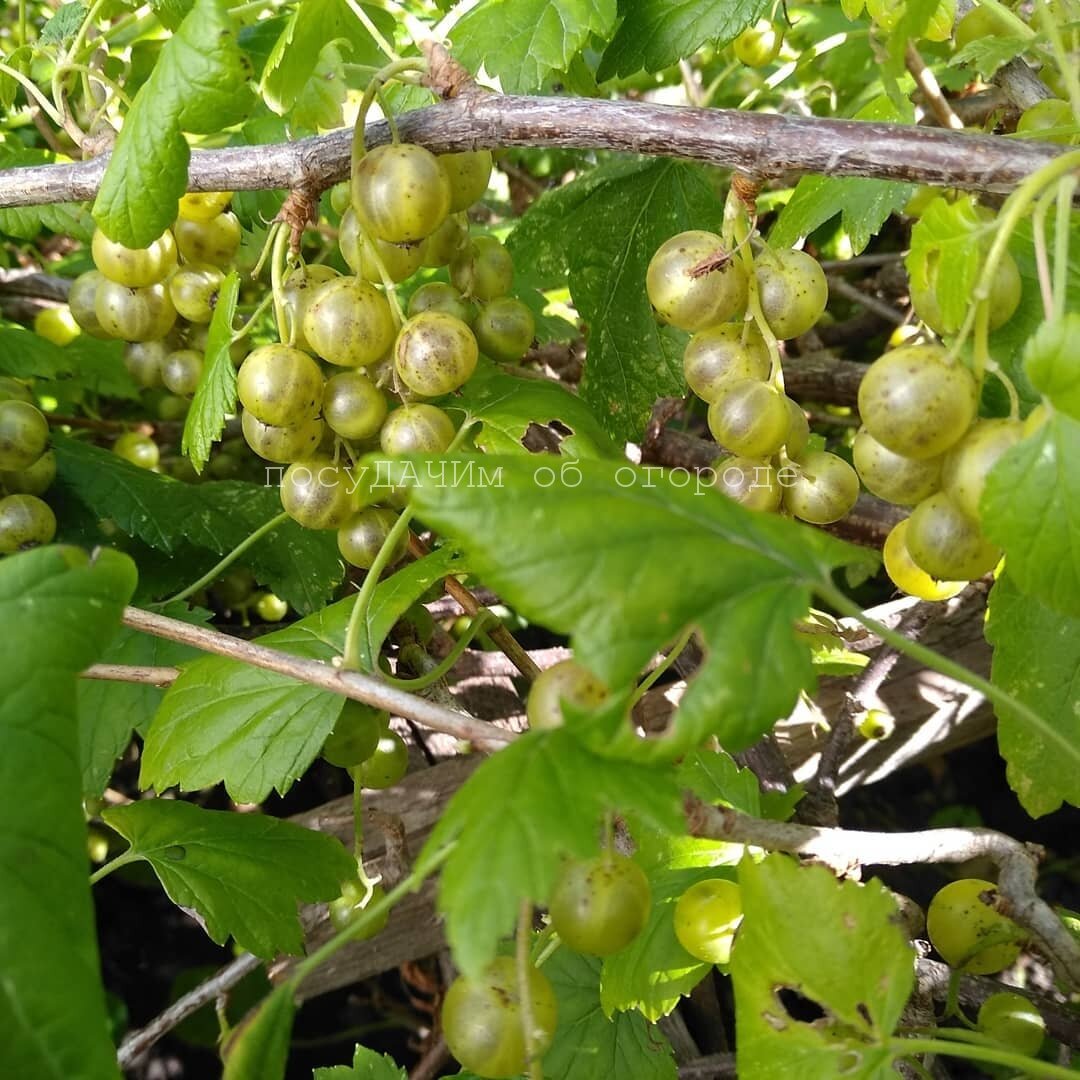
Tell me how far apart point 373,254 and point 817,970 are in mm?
774

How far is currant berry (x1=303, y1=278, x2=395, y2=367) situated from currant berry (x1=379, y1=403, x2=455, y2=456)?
0.07 m

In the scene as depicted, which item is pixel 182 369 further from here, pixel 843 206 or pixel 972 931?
pixel 972 931

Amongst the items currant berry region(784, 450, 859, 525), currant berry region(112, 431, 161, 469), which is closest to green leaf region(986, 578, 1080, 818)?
currant berry region(784, 450, 859, 525)

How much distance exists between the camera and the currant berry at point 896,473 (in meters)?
0.78

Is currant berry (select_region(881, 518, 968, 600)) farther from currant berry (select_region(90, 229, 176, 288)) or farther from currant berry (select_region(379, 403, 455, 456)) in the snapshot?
currant berry (select_region(90, 229, 176, 288))

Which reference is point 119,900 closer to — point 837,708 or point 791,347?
point 837,708

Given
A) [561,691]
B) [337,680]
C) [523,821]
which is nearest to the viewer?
[523,821]

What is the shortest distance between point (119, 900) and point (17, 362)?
3.60 feet

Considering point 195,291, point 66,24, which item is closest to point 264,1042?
point 195,291

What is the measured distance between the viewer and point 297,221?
102 centimetres

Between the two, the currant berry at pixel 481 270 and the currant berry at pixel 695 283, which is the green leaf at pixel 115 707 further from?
the currant berry at pixel 695 283

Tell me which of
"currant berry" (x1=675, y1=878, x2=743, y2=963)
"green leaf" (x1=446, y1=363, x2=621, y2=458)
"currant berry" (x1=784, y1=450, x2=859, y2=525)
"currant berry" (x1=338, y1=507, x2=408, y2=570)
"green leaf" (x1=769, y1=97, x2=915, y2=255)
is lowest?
"currant berry" (x1=675, y1=878, x2=743, y2=963)

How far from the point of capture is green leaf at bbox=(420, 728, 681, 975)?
1.79 ft

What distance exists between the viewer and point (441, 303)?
1148mm
